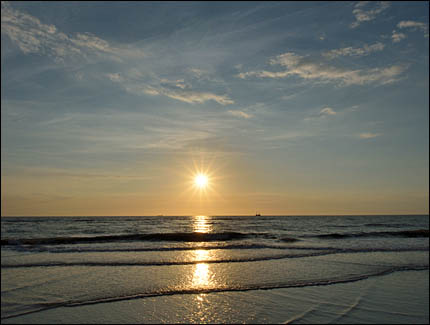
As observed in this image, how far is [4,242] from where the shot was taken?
32.0 m

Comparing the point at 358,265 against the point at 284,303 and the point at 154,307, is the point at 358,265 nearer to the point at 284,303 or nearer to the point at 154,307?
the point at 284,303

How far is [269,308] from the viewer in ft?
29.7

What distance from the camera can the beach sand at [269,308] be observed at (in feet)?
26.9

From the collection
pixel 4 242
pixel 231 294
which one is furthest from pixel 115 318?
pixel 4 242

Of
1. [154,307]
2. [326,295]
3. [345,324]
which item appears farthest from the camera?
[326,295]

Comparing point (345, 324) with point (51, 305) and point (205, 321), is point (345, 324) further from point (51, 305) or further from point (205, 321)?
point (51, 305)

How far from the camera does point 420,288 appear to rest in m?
11.4

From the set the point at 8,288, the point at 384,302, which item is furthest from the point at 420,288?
the point at 8,288

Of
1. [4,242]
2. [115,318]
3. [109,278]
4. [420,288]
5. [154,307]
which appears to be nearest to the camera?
[115,318]

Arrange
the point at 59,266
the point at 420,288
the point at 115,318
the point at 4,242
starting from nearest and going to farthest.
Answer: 1. the point at 115,318
2. the point at 420,288
3. the point at 59,266
4. the point at 4,242

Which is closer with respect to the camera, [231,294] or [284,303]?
[284,303]

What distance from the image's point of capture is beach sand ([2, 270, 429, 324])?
8.20m

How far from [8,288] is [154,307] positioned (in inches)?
246

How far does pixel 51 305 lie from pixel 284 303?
715 centimetres
